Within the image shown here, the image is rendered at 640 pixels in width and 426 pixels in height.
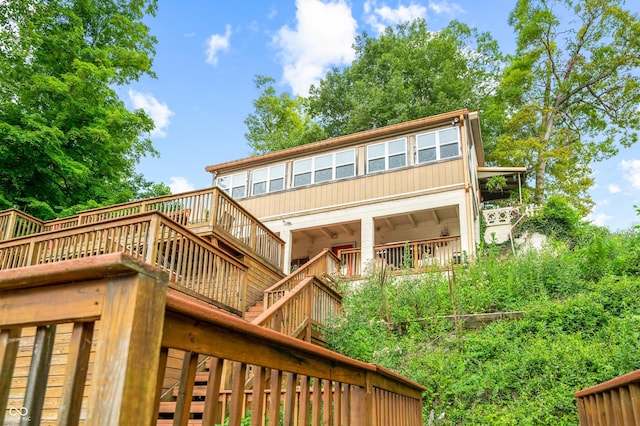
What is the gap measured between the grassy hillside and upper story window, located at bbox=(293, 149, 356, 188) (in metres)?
5.71

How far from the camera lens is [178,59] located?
2680 centimetres

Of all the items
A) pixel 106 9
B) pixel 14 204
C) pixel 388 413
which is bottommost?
pixel 388 413

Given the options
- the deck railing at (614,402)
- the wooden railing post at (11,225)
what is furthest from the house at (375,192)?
the deck railing at (614,402)

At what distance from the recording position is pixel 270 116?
33.0 meters

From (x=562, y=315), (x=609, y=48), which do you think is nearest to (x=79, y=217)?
(x=562, y=315)

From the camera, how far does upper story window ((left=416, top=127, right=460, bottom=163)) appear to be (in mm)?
14938

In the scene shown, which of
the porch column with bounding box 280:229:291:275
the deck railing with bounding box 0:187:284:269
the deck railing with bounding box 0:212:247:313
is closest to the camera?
the deck railing with bounding box 0:212:247:313

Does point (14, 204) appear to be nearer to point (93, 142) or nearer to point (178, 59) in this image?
point (93, 142)

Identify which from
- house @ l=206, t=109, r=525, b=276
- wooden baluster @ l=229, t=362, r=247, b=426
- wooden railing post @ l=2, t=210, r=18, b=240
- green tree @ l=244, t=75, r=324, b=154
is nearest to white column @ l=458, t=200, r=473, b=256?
house @ l=206, t=109, r=525, b=276

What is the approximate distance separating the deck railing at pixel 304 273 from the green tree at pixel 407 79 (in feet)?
46.6

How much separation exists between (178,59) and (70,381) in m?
28.5

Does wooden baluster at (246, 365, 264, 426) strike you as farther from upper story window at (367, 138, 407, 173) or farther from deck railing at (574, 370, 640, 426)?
upper story window at (367, 138, 407, 173)

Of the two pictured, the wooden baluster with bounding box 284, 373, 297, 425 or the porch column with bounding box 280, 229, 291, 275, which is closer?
the wooden baluster with bounding box 284, 373, 297, 425

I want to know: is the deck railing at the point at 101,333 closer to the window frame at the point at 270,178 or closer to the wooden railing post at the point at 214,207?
the wooden railing post at the point at 214,207
